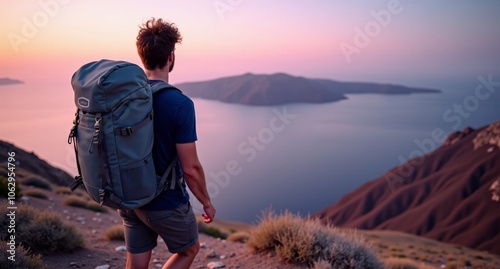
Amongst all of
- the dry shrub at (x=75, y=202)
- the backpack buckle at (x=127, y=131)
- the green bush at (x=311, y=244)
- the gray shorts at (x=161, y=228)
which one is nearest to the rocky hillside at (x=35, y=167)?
the dry shrub at (x=75, y=202)

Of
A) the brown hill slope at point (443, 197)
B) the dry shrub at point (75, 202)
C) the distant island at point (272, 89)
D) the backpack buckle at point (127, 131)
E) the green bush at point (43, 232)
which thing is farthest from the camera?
the distant island at point (272, 89)

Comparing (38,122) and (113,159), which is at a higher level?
(113,159)

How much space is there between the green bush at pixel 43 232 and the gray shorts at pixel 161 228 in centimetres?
321

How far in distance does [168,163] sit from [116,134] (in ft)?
1.38

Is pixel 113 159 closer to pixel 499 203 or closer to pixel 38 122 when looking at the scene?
pixel 38 122

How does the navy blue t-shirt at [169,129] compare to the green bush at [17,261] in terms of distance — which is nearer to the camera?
the navy blue t-shirt at [169,129]

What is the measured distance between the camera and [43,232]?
5.25 meters

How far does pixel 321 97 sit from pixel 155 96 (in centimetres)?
17729

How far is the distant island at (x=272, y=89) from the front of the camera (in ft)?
482

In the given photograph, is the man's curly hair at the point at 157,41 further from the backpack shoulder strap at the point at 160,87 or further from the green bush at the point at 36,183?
the green bush at the point at 36,183

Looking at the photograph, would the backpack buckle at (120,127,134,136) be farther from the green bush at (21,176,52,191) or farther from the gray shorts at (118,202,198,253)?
the green bush at (21,176,52,191)

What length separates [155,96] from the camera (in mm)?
2410

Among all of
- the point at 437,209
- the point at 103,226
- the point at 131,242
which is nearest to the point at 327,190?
the point at 437,209

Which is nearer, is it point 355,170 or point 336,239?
point 336,239
